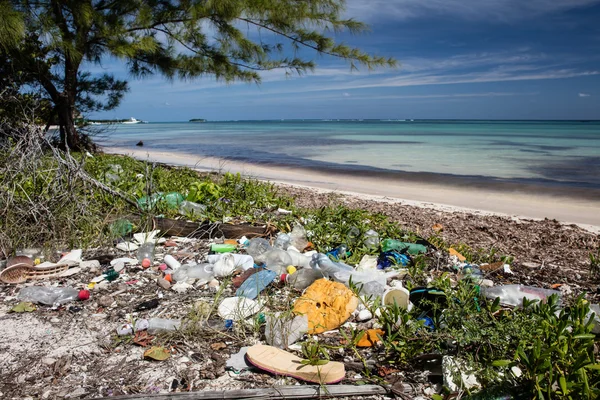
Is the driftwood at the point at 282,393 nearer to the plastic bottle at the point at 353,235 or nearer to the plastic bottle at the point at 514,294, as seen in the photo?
the plastic bottle at the point at 514,294

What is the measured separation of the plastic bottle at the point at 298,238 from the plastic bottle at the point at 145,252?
0.96m

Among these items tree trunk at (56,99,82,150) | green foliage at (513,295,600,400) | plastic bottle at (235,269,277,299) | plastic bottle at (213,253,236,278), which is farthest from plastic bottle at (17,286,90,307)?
tree trunk at (56,99,82,150)

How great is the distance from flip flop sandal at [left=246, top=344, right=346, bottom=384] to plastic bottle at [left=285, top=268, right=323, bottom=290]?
2.29 ft

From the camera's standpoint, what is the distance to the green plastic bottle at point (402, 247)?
3.03 meters

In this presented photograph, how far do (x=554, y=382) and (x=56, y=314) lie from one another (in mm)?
2201

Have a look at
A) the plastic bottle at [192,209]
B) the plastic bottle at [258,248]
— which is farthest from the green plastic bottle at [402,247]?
the plastic bottle at [192,209]

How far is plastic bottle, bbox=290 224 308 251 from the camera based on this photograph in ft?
10.5

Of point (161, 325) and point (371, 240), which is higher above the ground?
point (371, 240)

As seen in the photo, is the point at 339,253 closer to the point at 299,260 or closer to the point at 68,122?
the point at 299,260

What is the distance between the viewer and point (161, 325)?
80.4 inches

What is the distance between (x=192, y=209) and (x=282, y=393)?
2.42 meters

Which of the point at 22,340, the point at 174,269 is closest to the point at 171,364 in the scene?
the point at 22,340

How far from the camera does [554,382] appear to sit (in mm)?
1457

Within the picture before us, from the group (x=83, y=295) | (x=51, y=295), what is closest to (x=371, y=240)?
(x=83, y=295)
